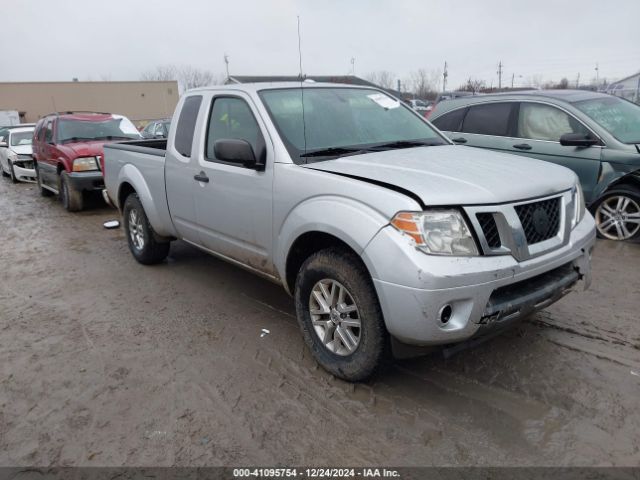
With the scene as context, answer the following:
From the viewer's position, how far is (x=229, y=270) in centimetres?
546

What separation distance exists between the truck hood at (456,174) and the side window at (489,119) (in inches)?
129

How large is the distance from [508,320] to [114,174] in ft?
16.1

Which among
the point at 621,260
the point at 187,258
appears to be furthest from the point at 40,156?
the point at 621,260

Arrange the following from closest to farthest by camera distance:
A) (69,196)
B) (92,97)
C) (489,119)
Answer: (489,119)
(69,196)
(92,97)

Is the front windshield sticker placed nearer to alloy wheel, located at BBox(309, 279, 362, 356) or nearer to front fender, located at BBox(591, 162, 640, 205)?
alloy wheel, located at BBox(309, 279, 362, 356)

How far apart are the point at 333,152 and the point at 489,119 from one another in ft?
13.4

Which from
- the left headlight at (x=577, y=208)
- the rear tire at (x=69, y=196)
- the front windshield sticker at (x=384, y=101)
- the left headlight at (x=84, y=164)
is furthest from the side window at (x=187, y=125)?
the rear tire at (x=69, y=196)

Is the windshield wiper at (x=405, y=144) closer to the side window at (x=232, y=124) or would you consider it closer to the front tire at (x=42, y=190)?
the side window at (x=232, y=124)

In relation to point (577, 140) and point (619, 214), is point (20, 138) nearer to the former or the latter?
point (577, 140)

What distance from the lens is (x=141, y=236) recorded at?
5637mm

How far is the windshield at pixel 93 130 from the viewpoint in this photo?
9641mm

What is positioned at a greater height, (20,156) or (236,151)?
(236,151)

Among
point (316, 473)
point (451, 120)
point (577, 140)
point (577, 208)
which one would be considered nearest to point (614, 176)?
point (577, 140)

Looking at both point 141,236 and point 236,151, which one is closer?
point 236,151
